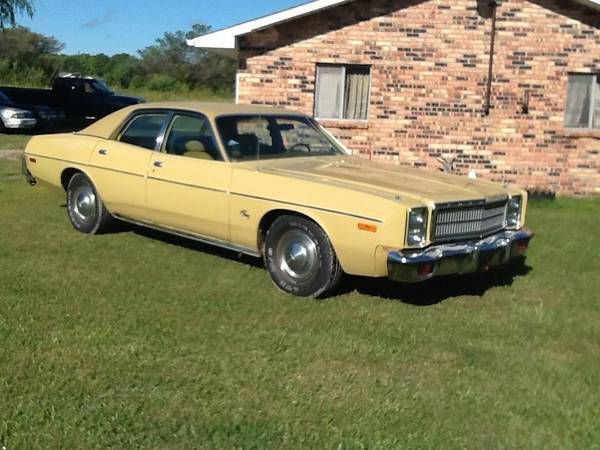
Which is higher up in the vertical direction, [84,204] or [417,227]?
[417,227]

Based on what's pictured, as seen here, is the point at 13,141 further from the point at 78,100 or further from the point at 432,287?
the point at 432,287

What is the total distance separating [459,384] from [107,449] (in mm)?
1939

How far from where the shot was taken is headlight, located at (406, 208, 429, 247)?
5.25 m

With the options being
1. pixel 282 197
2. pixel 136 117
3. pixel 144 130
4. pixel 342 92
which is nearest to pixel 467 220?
pixel 282 197

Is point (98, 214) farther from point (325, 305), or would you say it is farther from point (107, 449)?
point (107, 449)

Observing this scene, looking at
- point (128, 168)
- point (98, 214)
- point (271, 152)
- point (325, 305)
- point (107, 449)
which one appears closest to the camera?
point (107, 449)

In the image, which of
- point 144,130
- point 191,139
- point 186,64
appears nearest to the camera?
point 191,139

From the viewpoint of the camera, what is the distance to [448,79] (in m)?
12.0

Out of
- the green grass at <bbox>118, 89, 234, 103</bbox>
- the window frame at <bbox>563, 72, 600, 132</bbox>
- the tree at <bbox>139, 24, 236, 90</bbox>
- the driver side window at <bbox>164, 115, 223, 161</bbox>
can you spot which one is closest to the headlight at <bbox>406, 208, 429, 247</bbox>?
the driver side window at <bbox>164, 115, 223, 161</bbox>

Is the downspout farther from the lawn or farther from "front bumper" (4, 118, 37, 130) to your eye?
"front bumper" (4, 118, 37, 130)

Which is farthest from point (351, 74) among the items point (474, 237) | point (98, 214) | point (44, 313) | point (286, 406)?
point (286, 406)

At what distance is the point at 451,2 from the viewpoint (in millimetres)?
11820

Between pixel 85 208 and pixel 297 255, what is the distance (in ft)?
9.65

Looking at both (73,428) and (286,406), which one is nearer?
(73,428)
